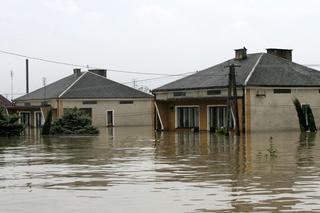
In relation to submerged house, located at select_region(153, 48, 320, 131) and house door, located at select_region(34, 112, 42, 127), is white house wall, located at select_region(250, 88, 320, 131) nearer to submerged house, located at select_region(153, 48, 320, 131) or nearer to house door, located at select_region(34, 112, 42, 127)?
submerged house, located at select_region(153, 48, 320, 131)

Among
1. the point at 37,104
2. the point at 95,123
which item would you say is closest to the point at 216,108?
the point at 95,123

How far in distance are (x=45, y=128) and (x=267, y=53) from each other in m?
19.0

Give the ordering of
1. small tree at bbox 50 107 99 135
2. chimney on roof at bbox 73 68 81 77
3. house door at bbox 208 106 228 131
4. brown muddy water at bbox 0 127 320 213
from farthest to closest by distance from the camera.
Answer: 1. chimney on roof at bbox 73 68 81 77
2. house door at bbox 208 106 228 131
3. small tree at bbox 50 107 99 135
4. brown muddy water at bbox 0 127 320 213

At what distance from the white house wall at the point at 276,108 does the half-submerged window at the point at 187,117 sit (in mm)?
6795

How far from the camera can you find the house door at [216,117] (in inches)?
1925

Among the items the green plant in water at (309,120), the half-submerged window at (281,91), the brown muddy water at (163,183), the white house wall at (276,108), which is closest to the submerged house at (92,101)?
the white house wall at (276,108)

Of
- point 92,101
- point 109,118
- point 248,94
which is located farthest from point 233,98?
point 109,118

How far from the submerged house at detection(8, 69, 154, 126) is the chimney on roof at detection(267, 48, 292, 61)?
60.8 feet

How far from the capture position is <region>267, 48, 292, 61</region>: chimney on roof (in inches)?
2073

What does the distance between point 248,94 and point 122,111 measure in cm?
2414

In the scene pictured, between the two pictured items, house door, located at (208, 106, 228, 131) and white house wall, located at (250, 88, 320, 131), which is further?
house door, located at (208, 106, 228, 131)

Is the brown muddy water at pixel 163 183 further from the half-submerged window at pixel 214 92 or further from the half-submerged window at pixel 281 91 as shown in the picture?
the half-submerged window at pixel 214 92

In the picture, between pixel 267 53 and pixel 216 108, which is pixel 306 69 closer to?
pixel 267 53

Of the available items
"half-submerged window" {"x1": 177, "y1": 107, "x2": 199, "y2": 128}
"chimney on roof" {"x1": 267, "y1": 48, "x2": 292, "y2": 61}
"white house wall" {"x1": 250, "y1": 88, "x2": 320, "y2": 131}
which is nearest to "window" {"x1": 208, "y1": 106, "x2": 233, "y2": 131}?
"half-submerged window" {"x1": 177, "y1": 107, "x2": 199, "y2": 128}
